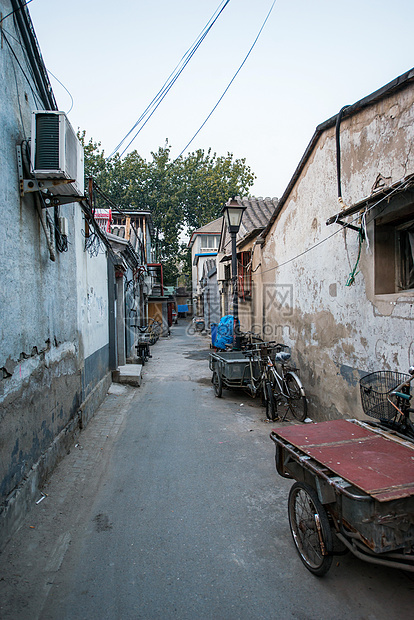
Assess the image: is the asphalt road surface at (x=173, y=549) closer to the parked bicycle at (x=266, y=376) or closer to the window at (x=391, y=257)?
the parked bicycle at (x=266, y=376)

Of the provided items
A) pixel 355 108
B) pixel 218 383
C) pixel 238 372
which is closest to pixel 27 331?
pixel 355 108

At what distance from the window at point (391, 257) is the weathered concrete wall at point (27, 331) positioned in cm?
407

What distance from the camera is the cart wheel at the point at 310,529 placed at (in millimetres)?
2604

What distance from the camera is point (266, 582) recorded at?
2.76m

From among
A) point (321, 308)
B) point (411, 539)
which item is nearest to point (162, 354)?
point (321, 308)

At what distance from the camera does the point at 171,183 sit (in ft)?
119

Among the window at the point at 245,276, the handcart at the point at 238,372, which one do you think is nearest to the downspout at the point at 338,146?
the handcart at the point at 238,372

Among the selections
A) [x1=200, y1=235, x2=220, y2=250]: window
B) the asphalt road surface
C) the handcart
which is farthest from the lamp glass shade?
[x1=200, y1=235, x2=220, y2=250]: window

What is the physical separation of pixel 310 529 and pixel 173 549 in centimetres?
114

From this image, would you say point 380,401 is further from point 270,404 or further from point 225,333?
point 225,333

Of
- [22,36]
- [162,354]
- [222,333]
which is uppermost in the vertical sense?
[22,36]

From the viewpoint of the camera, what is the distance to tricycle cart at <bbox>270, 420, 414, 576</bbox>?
223 centimetres

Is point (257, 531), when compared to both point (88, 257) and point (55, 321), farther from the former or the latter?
point (88, 257)

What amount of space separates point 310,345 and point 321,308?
855 millimetres
